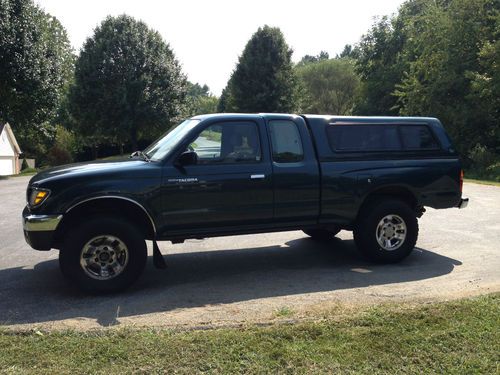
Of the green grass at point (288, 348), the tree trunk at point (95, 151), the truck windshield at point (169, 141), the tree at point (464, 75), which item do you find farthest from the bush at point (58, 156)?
the green grass at point (288, 348)

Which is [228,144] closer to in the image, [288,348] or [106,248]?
[106,248]

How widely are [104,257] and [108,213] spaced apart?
512mm

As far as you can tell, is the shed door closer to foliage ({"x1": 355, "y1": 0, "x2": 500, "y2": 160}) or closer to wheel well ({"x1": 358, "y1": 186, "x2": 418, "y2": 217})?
foliage ({"x1": 355, "y1": 0, "x2": 500, "y2": 160})

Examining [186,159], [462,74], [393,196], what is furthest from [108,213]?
[462,74]

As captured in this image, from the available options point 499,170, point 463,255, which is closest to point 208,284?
point 463,255

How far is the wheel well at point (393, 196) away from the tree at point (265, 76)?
129ft

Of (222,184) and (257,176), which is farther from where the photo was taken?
(257,176)

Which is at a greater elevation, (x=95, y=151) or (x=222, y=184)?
(x=95, y=151)

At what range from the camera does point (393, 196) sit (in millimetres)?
7238

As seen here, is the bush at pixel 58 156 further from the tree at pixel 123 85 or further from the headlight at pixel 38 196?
the headlight at pixel 38 196

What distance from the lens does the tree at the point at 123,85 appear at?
37.0 metres

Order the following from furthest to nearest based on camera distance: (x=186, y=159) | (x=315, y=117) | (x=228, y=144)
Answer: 1. (x=315, y=117)
2. (x=228, y=144)
3. (x=186, y=159)

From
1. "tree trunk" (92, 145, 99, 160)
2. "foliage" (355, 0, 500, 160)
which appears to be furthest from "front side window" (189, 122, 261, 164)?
"tree trunk" (92, 145, 99, 160)

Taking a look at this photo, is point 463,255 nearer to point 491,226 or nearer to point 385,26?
point 491,226
